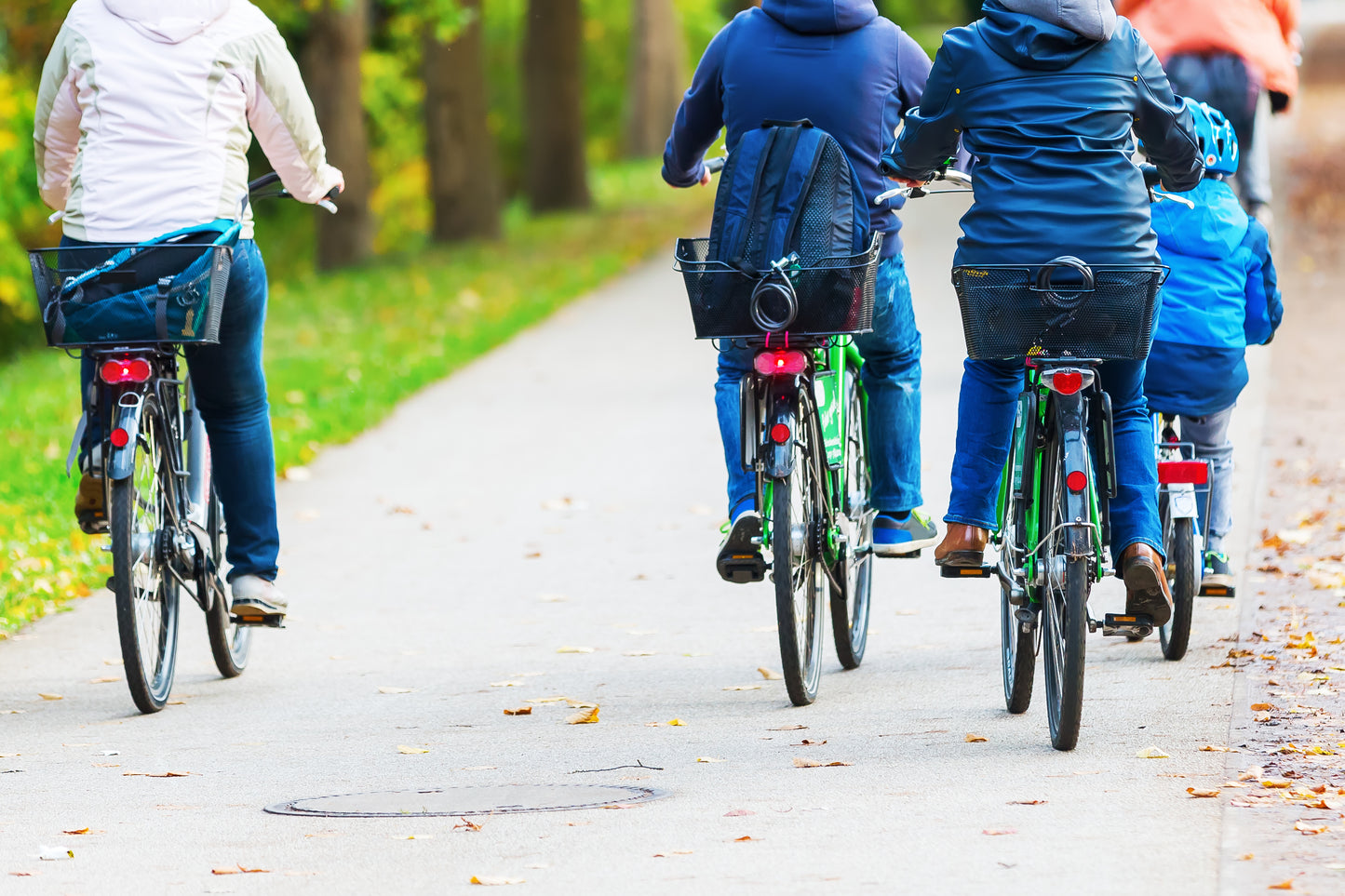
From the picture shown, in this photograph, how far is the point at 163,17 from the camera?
6.00 meters

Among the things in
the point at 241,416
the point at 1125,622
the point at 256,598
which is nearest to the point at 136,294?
the point at 241,416

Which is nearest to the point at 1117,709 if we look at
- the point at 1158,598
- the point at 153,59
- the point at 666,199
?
the point at 1158,598

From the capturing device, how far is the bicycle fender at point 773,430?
570 centimetres

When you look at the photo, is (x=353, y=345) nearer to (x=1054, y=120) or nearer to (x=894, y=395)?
(x=894, y=395)

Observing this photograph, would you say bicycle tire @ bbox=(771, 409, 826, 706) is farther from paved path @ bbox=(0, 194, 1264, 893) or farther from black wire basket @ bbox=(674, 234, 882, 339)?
black wire basket @ bbox=(674, 234, 882, 339)

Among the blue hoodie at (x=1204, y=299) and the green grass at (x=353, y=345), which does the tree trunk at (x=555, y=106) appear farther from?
the blue hoodie at (x=1204, y=299)

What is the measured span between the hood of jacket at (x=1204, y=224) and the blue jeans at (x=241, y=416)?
2.63 metres

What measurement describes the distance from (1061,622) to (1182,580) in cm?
102

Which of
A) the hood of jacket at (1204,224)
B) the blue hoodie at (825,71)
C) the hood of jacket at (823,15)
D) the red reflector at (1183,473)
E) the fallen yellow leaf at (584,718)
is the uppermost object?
the hood of jacket at (823,15)

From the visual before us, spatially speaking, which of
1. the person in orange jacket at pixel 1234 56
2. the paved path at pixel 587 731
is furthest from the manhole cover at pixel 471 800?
the person in orange jacket at pixel 1234 56

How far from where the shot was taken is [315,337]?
16.0m

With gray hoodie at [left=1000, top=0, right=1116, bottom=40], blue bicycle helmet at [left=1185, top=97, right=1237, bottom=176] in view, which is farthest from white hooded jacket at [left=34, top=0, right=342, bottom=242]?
blue bicycle helmet at [left=1185, top=97, right=1237, bottom=176]

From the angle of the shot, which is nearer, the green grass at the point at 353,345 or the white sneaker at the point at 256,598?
the white sneaker at the point at 256,598

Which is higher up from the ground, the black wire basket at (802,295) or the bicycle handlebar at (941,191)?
the bicycle handlebar at (941,191)
